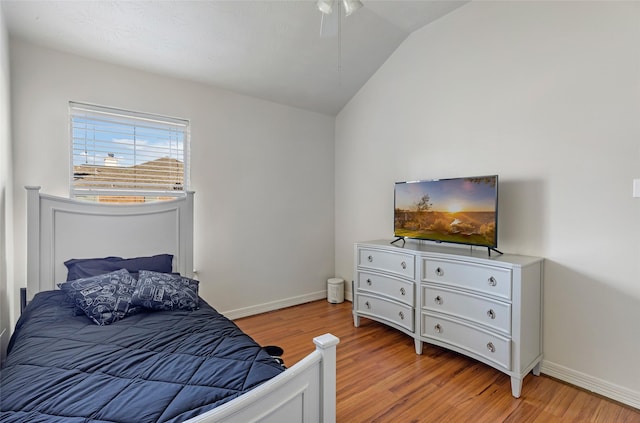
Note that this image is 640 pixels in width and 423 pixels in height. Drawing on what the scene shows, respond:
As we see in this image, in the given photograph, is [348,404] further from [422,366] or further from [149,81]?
[149,81]

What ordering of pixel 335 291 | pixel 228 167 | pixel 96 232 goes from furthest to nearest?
1. pixel 335 291
2. pixel 228 167
3. pixel 96 232

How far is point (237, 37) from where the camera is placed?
106 inches

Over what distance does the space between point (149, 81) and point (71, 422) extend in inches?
110

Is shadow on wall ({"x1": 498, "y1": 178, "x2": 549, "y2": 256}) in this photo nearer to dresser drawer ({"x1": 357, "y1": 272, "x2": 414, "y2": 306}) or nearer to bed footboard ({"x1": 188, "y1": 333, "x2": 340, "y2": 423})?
dresser drawer ({"x1": 357, "y1": 272, "x2": 414, "y2": 306})

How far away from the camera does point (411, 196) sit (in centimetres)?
302

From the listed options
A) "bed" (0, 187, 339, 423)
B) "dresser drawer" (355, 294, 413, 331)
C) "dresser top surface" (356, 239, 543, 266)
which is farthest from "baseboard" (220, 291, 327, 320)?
"dresser top surface" (356, 239, 543, 266)

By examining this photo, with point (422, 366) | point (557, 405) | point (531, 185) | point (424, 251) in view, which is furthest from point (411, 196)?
point (557, 405)

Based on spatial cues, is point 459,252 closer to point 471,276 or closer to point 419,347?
point 471,276

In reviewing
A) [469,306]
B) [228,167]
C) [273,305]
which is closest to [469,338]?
[469,306]

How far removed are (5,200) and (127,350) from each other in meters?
1.57

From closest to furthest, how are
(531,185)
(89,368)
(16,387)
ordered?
1. (16,387)
2. (89,368)
3. (531,185)

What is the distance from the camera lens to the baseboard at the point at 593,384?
6.44ft

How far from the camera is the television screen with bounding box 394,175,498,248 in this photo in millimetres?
2426

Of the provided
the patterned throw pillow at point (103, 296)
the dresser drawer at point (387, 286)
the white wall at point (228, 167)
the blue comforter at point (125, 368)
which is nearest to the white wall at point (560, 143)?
the dresser drawer at point (387, 286)
